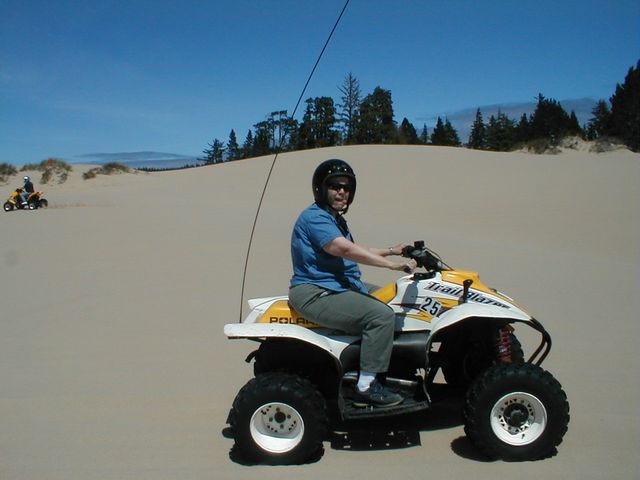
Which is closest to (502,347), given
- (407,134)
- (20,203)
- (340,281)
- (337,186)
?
(340,281)

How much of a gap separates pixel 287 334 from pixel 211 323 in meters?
3.84

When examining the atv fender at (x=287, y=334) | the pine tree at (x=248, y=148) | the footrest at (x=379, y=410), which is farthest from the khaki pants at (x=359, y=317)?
the pine tree at (x=248, y=148)

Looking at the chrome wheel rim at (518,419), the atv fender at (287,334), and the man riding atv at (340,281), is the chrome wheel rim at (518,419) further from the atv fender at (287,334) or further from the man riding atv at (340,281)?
the atv fender at (287,334)

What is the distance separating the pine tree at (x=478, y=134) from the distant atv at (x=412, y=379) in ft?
244

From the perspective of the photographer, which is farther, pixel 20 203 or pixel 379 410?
pixel 20 203

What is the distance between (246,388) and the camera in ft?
13.0

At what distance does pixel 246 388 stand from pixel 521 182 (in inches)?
891

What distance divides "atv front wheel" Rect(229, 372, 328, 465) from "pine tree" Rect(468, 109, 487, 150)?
75.1 meters

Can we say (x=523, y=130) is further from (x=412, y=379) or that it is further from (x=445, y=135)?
(x=412, y=379)

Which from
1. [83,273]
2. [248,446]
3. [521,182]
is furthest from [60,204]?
[248,446]

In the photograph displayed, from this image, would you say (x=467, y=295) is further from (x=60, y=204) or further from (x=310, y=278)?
→ (x=60, y=204)

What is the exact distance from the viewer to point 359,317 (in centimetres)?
392

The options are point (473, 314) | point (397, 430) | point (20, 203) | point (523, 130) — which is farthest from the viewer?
point (523, 130)

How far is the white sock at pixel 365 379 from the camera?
3946 millimetres
